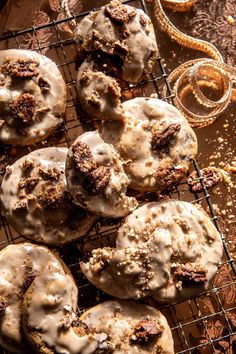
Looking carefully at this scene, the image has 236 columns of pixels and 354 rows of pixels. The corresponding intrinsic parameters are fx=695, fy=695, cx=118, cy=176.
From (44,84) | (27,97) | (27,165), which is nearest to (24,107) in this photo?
(27,97)

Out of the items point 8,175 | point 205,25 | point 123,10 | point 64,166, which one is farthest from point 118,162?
point 205,25

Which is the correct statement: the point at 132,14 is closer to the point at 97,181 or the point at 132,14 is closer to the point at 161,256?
the point at 97,181

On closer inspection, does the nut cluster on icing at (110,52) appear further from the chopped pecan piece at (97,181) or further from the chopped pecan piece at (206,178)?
the chopped pecan piece at (206,178)

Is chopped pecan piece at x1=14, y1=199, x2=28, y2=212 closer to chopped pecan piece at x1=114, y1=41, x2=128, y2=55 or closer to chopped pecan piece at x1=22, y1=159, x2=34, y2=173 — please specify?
chopped pecan piece at x1=22, y1=159, x2=34, y2=173

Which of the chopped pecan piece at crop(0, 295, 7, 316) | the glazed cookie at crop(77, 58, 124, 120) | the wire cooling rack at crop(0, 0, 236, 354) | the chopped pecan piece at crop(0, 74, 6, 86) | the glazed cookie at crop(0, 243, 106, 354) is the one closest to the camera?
the glazed cookie at crop(0, 243, 106, 354)

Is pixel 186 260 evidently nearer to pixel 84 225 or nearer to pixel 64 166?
pixel 84 225

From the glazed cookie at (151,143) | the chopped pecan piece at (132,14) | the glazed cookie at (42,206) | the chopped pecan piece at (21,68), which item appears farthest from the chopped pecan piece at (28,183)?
the chopped pecan piece at (132,14)

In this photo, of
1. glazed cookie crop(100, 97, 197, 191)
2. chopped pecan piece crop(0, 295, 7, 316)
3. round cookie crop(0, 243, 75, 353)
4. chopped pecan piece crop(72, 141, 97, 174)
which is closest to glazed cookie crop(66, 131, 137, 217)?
chopped pecan piece crop(72, 141, 97, 174)
